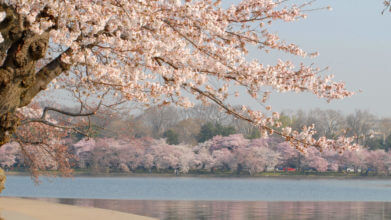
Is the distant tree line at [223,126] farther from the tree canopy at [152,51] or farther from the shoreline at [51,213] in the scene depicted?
the tree canopy at [152,51]

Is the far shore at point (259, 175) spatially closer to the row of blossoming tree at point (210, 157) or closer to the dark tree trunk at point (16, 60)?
the row of blossoming tree at point (210, 157)

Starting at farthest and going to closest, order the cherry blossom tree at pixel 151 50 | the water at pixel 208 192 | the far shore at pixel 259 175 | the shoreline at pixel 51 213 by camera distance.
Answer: the far shore at pixel 259 175 → the water at pixel 208 192 → the shoreline at pixel 51 213 → the cherry blossom tree at pixel 151 50

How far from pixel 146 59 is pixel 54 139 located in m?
9.73

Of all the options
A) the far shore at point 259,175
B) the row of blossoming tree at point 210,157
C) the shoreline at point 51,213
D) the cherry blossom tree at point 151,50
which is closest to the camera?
the cherry blossom tree at point 151,50

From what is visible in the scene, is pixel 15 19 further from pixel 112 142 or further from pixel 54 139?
pixel 112 142

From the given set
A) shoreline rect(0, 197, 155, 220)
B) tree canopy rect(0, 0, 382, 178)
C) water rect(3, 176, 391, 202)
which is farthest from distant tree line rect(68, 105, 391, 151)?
tree canopy rect(0, 0, 382, 178)

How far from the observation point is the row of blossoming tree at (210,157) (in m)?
62.7

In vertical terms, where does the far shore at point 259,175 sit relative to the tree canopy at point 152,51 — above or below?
below

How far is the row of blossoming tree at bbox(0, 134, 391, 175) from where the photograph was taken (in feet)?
206

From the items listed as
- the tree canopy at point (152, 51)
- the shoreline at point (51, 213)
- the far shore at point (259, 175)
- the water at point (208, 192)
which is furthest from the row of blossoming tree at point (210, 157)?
the tree canopy at point (152, 51)

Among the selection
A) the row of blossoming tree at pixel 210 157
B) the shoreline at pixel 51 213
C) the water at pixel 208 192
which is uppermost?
the row of blossoming tree at pixel 210 157

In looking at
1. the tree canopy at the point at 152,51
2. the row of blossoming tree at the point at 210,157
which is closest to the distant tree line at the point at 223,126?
the row of blossoming tree at the point at 210,157

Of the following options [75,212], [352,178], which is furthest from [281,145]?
[75,212]

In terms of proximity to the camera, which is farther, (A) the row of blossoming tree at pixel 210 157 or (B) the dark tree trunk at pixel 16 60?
(A) the row of blossoming tree at pixel 210 157
